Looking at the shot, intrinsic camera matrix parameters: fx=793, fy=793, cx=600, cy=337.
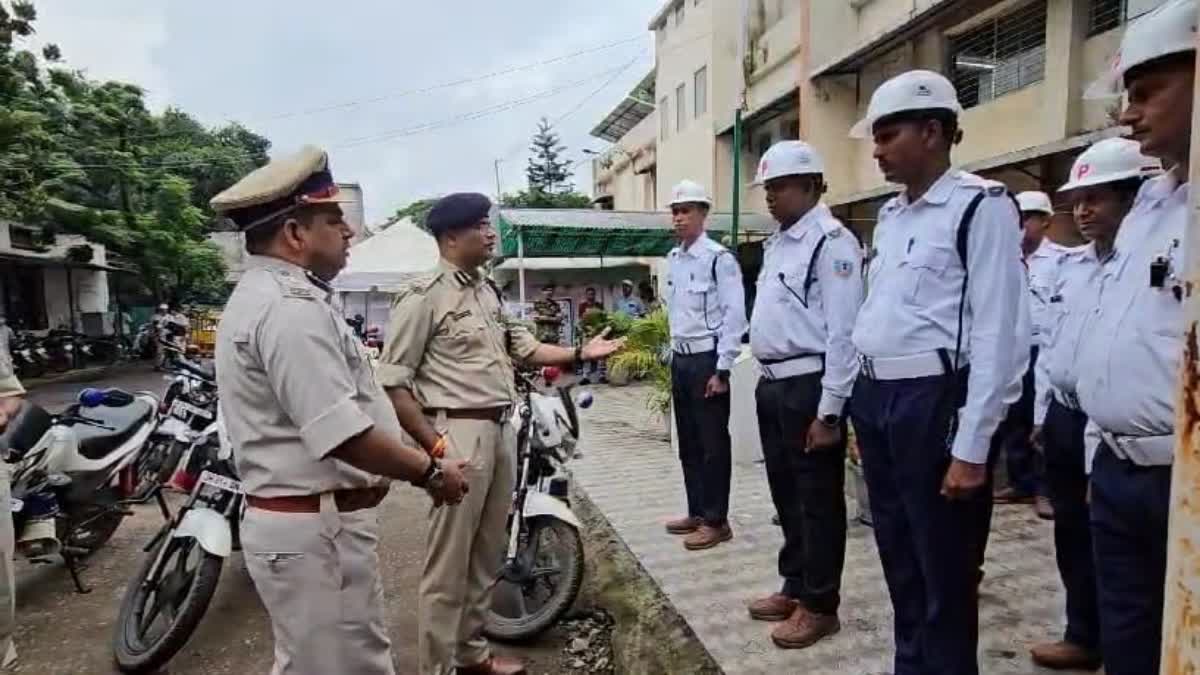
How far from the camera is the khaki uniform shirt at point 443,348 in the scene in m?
2.86

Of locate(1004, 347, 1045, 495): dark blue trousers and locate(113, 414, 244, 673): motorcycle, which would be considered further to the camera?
locate(1004, 347, 1045, 495): dark blue trousers

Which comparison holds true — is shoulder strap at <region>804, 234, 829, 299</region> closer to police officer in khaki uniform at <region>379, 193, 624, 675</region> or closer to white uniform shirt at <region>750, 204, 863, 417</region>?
white uniform shirt at <region>750, 204, 863, 417</region>

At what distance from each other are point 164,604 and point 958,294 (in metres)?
3.28

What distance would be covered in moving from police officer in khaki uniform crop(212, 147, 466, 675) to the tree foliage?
456 inches

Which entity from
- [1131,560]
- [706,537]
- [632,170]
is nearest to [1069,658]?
[1131,560]

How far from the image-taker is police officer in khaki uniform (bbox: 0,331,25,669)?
8.93ft

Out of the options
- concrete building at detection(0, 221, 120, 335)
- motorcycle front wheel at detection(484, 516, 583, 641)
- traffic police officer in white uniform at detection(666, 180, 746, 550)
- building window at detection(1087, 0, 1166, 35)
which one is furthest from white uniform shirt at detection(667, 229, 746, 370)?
concrete building at detection(0, 221, 120, 335)

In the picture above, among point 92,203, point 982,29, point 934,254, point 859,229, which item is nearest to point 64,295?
point 92,203

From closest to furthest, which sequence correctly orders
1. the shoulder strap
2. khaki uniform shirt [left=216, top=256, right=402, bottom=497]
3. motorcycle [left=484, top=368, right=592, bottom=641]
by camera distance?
khaki uniform shirt [left=216, top=256, right=402, bottom=497] → the shoulder strap → motorcycle [left=484, top=368, right=592, bottom=641]

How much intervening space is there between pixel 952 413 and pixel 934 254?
43 cm

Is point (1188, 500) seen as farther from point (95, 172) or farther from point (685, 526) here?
point (95, 172)

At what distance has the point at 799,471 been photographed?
2.96 meters

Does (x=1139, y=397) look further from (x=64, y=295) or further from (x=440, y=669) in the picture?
(x=64, y=295)

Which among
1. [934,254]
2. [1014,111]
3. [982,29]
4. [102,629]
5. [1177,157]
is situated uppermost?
[982,29]
